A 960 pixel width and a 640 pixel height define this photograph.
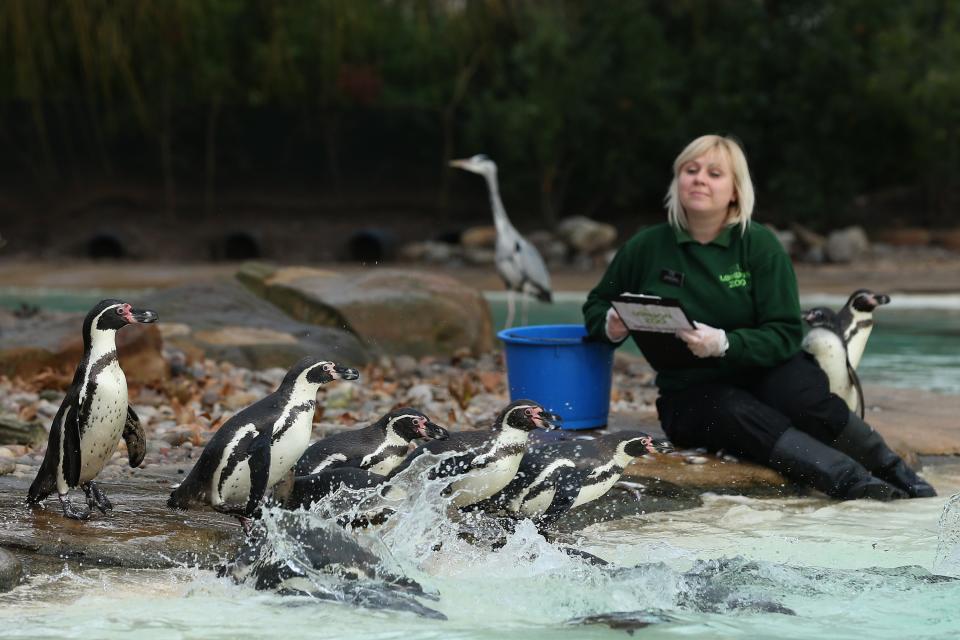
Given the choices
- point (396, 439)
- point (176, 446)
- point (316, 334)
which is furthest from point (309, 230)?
point (396, 439)

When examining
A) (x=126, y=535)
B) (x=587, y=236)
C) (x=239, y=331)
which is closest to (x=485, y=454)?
(x=126, y=535)

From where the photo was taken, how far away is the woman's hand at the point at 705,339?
465 centimetres

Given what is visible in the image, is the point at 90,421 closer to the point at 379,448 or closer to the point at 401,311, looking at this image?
the point at 379,448

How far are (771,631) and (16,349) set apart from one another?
17.3ft

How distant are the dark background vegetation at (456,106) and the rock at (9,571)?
15.8 meters

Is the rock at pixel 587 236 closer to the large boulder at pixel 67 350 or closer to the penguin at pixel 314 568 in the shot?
the large boulder at pixel 67 350

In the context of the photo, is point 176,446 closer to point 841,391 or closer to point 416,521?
point 416,521

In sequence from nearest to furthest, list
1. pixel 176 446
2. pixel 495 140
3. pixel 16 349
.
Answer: pixel 176 446, pixel 16 349, pixel 495 140

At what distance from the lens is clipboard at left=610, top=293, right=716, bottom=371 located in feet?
15.1

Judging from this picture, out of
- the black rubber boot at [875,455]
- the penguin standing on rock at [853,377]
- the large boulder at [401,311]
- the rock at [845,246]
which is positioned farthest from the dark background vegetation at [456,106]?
the black rubber boot at [875,455]

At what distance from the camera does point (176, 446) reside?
5.46 meters

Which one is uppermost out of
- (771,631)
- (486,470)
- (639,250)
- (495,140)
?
(495,140)

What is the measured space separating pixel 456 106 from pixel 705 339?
53.2ft

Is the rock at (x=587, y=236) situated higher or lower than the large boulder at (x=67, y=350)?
higher
